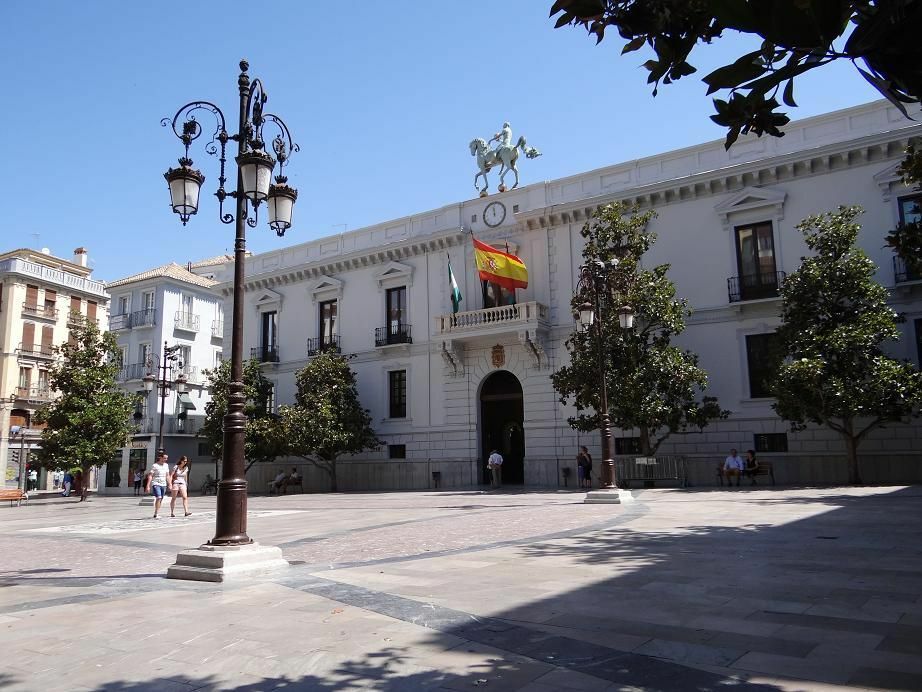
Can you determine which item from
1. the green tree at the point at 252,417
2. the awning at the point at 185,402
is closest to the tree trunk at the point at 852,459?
the green tree at the point at 252,417

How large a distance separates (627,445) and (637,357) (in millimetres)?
4064

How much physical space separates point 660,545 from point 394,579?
376cm

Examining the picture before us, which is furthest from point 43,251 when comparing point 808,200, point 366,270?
point 808,200

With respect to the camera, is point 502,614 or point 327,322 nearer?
point 502,614

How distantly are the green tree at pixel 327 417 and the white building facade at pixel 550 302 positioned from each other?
1.23 m

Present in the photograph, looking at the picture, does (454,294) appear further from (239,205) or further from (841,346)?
(239,205)

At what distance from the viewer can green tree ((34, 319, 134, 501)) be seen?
94.5 feet

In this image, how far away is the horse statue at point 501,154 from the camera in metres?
29.8

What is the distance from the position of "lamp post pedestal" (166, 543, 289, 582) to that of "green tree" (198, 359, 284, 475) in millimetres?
21184

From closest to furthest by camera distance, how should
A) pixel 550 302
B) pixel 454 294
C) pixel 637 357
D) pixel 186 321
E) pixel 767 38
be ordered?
pixel 767 38
pixel 637 357
pixel 550 302
pixel 454 294
pixel 186 321

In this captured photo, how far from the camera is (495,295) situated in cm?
2861

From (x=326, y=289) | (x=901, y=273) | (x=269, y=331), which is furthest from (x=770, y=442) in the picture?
(x=269, y=331)

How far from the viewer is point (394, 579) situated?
708 cm

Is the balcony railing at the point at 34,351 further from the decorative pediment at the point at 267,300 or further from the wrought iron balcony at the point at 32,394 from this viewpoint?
the decorative pediment at the point at 267,300
